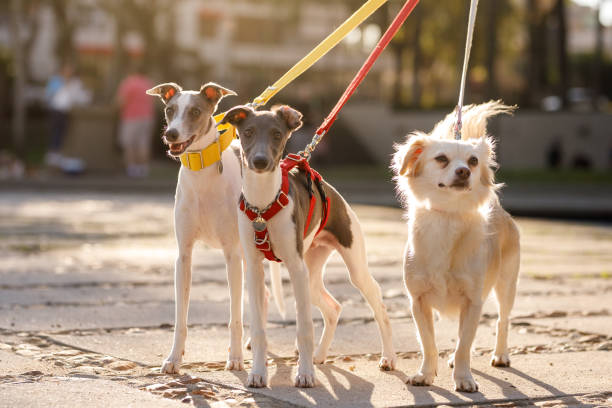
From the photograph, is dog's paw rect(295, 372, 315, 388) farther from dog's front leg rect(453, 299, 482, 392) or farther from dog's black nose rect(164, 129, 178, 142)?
dog's black nose rect(164, 129, 178, 142)

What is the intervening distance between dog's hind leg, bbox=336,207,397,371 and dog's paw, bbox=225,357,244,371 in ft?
2.63

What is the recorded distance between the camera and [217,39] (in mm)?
82625

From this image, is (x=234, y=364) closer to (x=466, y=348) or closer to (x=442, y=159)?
(x=466, y=348)

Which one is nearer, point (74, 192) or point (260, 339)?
point (260, 339)

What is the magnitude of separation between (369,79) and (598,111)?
393 inches

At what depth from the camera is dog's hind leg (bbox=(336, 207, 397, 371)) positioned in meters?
5.81

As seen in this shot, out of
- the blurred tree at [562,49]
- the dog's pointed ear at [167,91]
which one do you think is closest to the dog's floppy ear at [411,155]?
the dog's pointed ear at [167,91]

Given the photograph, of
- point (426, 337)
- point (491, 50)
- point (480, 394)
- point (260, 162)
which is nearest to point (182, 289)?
point (260, 162)

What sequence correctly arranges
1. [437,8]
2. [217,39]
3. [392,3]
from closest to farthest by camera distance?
[392,3]
[437,8]
[217,39]

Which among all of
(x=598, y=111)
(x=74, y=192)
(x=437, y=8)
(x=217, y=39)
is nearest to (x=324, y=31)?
(x=217, y=39)

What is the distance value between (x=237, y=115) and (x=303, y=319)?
1104mm

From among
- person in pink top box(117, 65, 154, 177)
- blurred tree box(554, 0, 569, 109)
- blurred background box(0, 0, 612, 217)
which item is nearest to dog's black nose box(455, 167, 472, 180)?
blurred background box(0, 0, 612, 217)

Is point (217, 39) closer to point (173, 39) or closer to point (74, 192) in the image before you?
point (173, 39)

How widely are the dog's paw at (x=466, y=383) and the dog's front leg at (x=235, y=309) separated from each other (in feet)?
3.87
